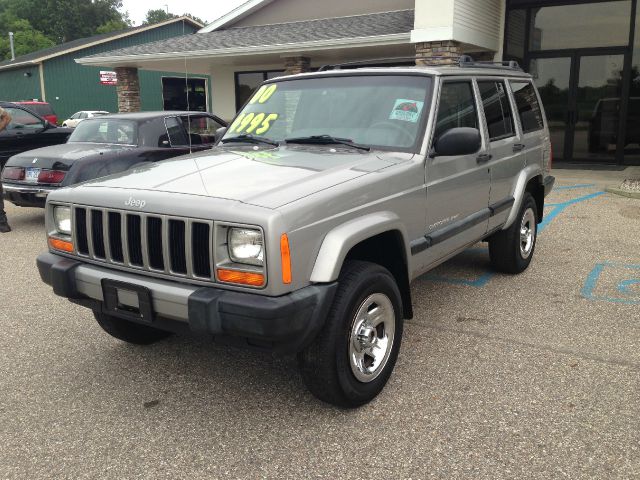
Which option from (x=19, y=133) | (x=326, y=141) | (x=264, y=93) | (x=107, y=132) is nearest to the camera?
(x=326, y=141)

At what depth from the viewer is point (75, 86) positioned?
113 ft

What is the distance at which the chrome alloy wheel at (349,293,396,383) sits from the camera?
3150mm

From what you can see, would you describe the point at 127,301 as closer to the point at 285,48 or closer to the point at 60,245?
the point at 60,245

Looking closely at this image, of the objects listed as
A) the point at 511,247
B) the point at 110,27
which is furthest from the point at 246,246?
the point at 110,27

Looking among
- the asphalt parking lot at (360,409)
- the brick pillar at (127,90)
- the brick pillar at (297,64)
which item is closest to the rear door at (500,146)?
the asphalt parking lot at (360,409)

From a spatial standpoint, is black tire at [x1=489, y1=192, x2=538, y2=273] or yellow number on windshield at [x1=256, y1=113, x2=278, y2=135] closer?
yellow number on windshield at [x1=256, y1=113, x2=278, y2=135]

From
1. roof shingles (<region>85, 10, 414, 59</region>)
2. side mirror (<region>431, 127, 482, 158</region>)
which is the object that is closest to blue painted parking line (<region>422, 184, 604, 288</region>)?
side mirror (<region>431, 127, 482, 158</region>)

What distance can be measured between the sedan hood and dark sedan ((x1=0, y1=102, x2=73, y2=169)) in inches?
115

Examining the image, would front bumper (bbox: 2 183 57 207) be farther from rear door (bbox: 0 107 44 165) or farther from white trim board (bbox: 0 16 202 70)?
white trim board (bbox: 0 16 202 70)

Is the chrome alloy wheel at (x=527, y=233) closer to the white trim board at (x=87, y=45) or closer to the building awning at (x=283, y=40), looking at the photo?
the building awning at (x=283, y=40)

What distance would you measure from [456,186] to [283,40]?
12.1 m

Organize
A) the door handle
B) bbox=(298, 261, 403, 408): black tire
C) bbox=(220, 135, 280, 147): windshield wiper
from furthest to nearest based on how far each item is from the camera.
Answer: the door handle → bbox=(220, 135, 280, 147): windshield wiper → bbox=(298, 261, 403, 408): black tire

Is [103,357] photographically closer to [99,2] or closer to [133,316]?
[133,316]

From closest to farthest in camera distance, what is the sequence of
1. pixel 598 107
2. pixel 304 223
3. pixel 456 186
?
pixel 304 223 → pixel 456 186 → pixel 598 107
